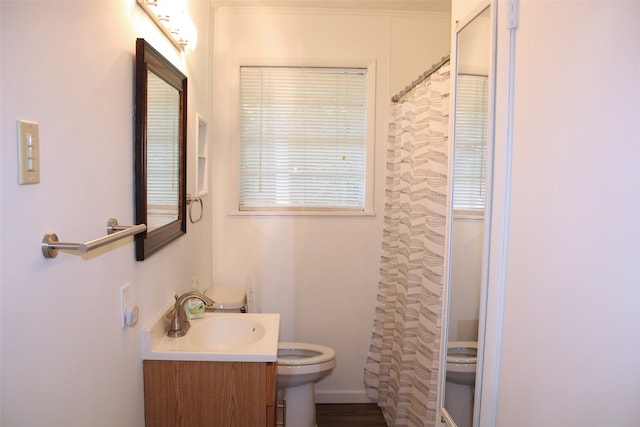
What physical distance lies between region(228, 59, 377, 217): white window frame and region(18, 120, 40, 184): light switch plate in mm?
2171

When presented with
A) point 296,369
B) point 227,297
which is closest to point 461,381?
point 296,369

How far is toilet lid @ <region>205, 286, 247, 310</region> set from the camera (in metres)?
2.71

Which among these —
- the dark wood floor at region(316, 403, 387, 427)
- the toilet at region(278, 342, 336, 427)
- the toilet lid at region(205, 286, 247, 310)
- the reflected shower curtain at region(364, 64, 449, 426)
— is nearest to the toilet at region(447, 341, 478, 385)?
the reflected shower curtain at region(364, 64, 449, 426)

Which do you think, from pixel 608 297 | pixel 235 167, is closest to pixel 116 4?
pixel 608 297

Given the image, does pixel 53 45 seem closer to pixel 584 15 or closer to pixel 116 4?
pixel 116 4

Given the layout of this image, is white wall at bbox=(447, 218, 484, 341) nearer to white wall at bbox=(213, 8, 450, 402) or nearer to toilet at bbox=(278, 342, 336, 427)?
toilet at bbox=(278, 342, 336, 427)

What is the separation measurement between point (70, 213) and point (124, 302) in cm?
46

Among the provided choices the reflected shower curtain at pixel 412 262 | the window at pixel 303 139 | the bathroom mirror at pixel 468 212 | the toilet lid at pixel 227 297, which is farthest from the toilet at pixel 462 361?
the window at pixel 303 139

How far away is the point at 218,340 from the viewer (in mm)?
2156

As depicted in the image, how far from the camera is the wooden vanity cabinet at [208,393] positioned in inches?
67.8

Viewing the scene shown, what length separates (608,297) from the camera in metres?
0.90

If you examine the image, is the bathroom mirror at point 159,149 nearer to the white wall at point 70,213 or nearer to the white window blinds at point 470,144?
the white wall at point 70,213

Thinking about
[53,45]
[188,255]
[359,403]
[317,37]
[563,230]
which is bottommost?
[359,403]

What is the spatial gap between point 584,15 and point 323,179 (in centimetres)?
230
